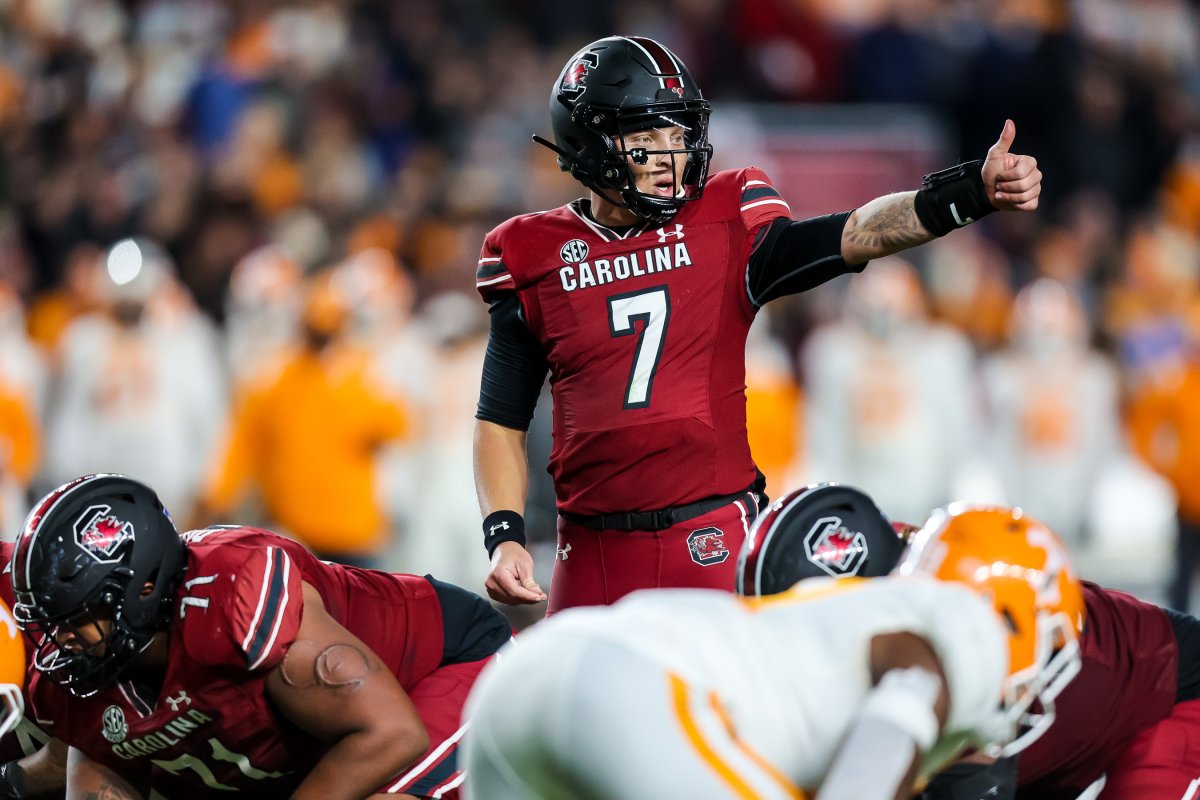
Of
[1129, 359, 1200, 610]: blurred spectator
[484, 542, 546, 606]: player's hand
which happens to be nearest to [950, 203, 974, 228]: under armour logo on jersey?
[484, 542, 546, 606]: player's hand

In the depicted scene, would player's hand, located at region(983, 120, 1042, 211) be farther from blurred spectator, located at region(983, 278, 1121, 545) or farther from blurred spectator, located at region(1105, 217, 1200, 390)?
blurred spectator, located at region(983, 278, 1121, 545)

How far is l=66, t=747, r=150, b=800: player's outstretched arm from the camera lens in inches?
156

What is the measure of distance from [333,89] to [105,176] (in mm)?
1647

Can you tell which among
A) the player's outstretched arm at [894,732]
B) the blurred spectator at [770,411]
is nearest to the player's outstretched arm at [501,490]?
the player's outstretched arm at [894,732]

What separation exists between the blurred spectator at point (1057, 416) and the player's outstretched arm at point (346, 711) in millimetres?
6900

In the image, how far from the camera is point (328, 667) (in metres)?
3.61

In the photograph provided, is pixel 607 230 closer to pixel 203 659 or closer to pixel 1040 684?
pixel 203 659

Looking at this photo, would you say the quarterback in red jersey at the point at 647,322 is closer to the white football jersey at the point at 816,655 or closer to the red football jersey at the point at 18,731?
the red football jersey at the point at 18,731

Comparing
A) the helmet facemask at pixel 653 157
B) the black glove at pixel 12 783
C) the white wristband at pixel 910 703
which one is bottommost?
the black glove at pixel 12 783

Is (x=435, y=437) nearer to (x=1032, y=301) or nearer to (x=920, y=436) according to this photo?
(x=920, y=436)

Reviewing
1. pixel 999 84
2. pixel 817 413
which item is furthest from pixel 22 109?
pixel 999 84

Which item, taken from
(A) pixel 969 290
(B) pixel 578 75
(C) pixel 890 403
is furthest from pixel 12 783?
(A) pixel 969 290

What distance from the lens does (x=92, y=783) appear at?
3973mm

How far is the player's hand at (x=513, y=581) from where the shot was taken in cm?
402
